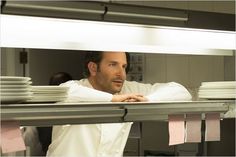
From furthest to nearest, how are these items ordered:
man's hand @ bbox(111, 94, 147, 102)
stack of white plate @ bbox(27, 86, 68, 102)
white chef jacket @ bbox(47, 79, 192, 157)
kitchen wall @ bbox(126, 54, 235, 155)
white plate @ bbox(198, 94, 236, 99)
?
kitchen wall @ bbox(126, 54, 235, 155), white chef jacket @ bbox(47, 79, 192, 157), white plate @ bbox(198, 94, 236, 99), man's hand @ bbox(111, 94, 147, 102), stack of white plate @ bbox(27, 86, 68, 102)

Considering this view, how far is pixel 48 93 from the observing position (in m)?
1.12

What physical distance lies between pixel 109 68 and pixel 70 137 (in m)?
0.41

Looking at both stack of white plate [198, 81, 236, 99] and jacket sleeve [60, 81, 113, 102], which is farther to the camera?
stack of white plate [198, 81, 236, 99]

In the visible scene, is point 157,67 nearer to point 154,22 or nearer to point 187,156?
point 187,156

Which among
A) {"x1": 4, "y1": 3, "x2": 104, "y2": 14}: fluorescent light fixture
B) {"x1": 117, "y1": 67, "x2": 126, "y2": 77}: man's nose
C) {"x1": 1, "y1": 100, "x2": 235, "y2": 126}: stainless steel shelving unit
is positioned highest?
{"x1": 4, "y1": 3, "x2": 104, "y2": 14}: fluorescent light fixture

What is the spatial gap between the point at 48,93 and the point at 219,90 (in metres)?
0.58

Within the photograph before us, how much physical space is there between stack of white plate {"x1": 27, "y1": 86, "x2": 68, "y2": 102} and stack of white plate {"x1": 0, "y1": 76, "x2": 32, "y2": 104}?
42 mm

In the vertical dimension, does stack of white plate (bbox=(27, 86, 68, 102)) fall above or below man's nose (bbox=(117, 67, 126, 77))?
below

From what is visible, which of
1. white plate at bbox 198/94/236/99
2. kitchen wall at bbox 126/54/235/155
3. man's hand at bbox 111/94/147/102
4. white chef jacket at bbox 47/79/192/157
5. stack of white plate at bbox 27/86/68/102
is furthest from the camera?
kitchen wall at bbox 126/54/235/155

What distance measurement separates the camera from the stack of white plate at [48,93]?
3.59ft

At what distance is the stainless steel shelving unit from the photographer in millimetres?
992

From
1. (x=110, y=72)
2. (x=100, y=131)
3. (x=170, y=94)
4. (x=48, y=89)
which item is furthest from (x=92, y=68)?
(x=48, y=89)

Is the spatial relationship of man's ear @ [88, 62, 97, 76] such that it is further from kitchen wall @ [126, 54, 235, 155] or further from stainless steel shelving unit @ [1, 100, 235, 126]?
stainless steel shelving unit @ [1, 100, 235, 126]

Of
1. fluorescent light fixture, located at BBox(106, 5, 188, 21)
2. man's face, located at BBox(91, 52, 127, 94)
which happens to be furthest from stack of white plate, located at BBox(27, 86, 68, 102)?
man's face, located at BBox(91, 52, 127, 94)
